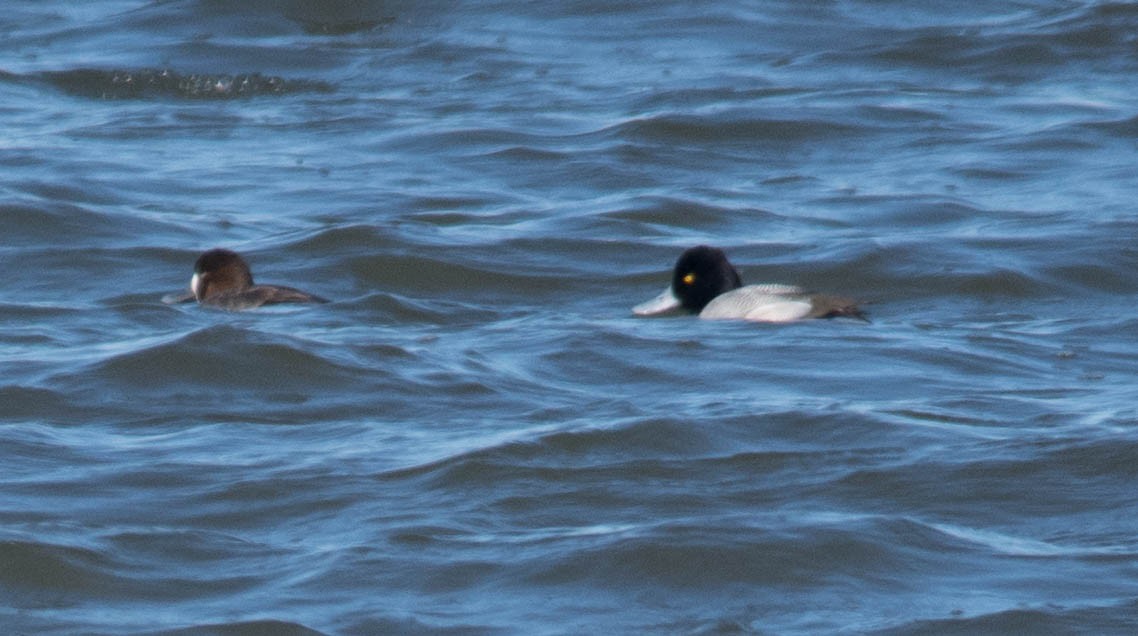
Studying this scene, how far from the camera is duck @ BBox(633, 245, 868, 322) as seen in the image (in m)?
10.9

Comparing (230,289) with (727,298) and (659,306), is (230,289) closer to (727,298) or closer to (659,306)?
(659,306)

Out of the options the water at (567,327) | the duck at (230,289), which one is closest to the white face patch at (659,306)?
the water at (567,327)

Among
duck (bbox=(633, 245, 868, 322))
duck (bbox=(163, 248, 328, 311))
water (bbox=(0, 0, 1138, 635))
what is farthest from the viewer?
duck (bbox=(163, 248, 328, 311))

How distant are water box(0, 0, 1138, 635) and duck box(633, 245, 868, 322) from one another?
20 cm

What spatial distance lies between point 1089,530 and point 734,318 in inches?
161

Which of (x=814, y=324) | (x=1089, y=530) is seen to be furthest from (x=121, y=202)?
(x=1089, y=530)

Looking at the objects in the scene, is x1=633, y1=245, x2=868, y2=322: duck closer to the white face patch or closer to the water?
the white face patch

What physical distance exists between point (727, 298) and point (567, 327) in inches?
38.0

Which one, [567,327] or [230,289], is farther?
[230,289]

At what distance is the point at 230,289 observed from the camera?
11281mm

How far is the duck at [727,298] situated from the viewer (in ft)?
35.7

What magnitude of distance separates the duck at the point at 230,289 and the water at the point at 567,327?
0.50ft

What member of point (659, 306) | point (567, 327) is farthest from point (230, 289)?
point (659, 306)

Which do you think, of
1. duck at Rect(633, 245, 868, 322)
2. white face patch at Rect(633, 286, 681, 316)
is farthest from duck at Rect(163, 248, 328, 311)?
duck at Rect(633, 245, 868, 322)
